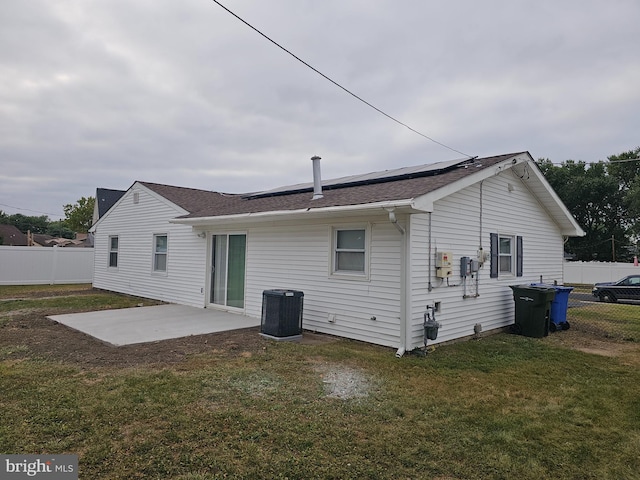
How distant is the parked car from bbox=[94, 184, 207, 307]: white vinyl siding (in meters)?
15.5

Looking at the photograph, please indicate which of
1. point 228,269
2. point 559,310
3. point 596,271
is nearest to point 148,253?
point 228,269

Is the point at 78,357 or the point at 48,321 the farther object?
the point at 48,321

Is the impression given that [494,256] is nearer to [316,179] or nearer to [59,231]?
[316,179]

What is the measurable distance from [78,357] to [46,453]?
3083mm

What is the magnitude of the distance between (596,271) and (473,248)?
21.1 m

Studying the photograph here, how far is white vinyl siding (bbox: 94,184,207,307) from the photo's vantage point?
35.5 feet

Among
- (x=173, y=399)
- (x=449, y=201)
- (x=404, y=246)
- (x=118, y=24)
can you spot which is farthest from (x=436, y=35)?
(x=173, y=399)

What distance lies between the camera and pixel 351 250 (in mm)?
7168

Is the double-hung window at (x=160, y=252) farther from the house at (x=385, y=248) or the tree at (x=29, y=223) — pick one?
the tree at (x=29, y=223)

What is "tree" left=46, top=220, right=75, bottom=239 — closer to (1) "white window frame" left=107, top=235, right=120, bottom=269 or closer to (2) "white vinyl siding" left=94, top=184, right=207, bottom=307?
(1) "white window frame" left=107, top=235, right=120, bottom=269

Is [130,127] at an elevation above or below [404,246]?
above

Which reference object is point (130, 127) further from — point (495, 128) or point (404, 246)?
point (495, 128)

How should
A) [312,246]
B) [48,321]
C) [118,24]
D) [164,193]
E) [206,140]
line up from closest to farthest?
1. [118,24]
2. [312,246]
3. [48,321]
4. [164,193]
5. [206,140]

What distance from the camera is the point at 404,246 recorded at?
6.31 meters
